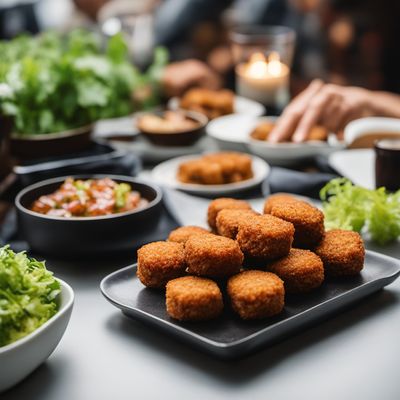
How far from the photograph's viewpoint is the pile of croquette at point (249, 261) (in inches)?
49.6

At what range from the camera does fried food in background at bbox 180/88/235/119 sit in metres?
2.91

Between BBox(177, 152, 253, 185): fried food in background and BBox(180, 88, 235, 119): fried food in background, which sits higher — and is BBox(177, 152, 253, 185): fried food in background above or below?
below

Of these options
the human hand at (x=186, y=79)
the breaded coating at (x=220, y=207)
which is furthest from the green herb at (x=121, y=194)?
the human hand at (x=186, y=79)

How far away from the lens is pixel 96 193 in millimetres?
1755

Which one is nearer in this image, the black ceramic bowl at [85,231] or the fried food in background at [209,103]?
the black ceramic bowl at [85,231]

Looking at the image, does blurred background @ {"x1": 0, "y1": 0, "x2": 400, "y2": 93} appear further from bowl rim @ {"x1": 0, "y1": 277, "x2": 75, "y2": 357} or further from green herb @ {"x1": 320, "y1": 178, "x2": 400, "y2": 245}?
bowl rim @ {"x1": 0, "y1": 277, "x2": 75, "y2": 357}

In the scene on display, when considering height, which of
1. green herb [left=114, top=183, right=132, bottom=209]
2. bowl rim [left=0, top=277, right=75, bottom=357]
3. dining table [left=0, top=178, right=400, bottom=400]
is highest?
green herb [left=114, top=183, right=132, bottom=209]

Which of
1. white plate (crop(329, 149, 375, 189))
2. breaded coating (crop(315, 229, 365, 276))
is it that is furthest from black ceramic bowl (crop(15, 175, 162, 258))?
white plate (crop(329, 149, 375, 189))

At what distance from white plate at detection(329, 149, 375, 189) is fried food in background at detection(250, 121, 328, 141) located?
5.5 inches

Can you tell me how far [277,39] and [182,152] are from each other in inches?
34.6

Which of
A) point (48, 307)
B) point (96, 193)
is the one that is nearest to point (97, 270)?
point (96, 193)

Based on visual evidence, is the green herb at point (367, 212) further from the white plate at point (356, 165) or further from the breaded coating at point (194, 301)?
the breaded coating at point (194, 301)

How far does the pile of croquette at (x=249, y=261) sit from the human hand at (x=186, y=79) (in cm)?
173

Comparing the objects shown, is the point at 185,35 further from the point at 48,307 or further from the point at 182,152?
the point at 48,307
